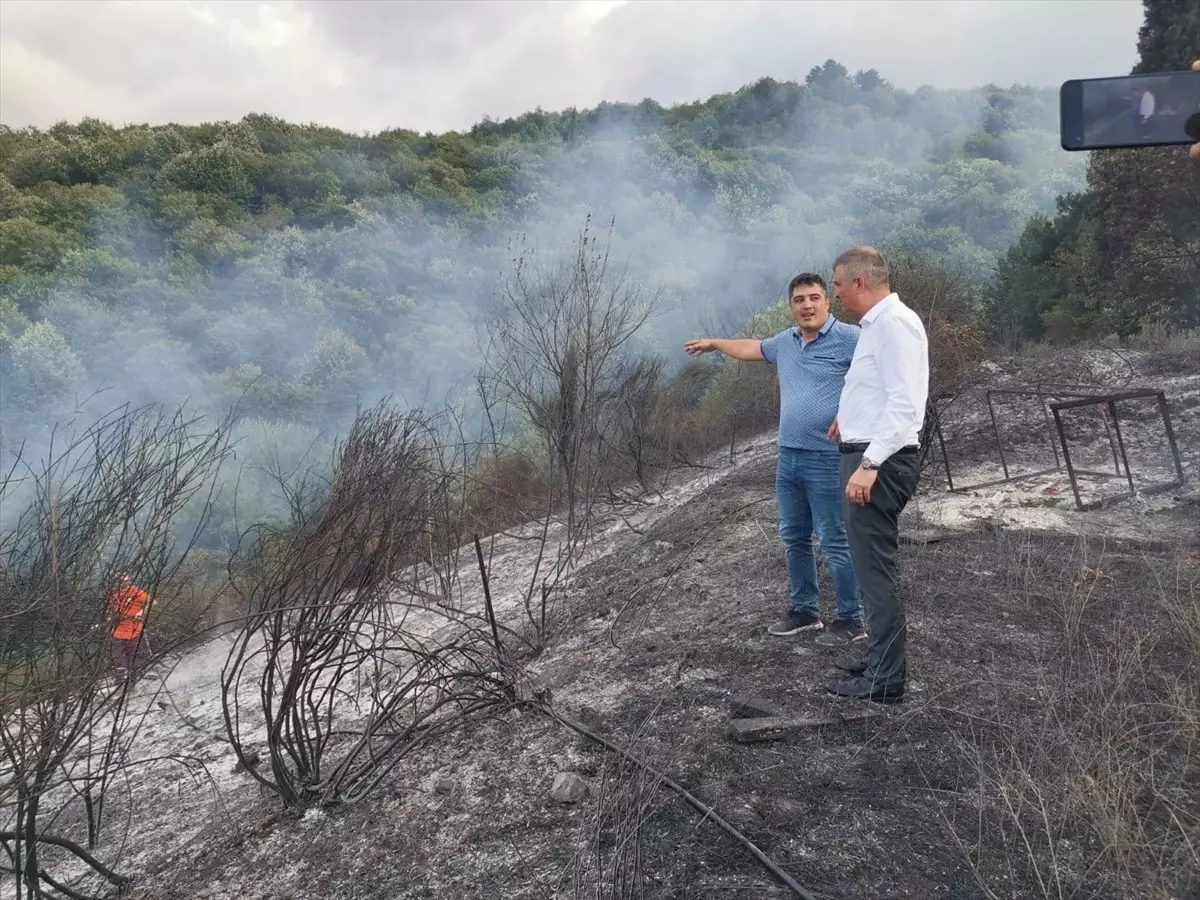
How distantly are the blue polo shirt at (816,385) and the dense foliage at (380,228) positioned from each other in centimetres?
1034

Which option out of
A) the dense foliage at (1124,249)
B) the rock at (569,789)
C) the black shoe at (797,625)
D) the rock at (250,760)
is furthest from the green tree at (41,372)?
the dense foliage at (1124,249)

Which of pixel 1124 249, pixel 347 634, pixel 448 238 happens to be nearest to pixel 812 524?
pixel 347 634

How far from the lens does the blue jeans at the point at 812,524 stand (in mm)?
3215

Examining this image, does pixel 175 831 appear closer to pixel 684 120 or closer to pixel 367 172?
pixel 367 172

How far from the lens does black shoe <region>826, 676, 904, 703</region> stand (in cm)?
274

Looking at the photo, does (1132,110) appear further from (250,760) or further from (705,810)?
(250,760)

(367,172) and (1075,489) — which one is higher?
(367,172)

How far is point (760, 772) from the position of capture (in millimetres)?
2480

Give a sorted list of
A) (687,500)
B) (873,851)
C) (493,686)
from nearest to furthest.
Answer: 1. (873,851)
2. (493,686)
3. (687,500)

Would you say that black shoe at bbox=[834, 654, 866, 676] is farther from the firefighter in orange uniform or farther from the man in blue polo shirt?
the firefighter in orange uniform

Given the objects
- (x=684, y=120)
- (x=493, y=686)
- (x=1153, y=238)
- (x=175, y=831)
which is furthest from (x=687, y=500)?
(x=684, y=120)

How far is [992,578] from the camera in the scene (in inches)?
167

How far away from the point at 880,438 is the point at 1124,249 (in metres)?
13.2

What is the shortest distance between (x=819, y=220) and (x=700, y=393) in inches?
578
